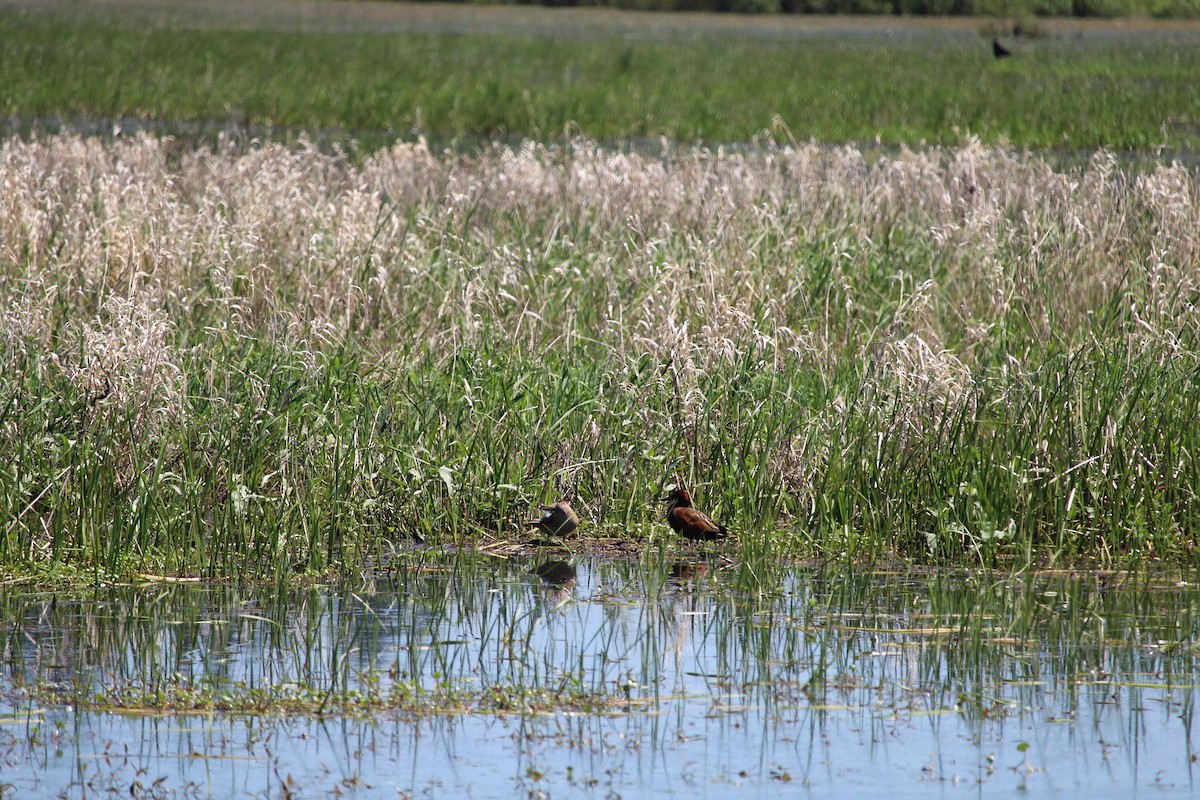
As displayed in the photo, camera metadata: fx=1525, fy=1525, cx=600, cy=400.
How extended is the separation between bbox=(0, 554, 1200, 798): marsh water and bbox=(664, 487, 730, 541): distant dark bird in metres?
0.45

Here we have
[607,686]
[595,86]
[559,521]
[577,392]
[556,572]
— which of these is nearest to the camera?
[607,686]

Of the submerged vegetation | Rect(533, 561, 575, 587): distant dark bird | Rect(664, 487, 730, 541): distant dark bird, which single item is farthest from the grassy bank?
Rect(533, 561, 575, 587): distant dark bird

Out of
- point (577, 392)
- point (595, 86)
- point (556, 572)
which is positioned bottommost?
point (556, 572)

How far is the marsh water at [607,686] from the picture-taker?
423 centimetres

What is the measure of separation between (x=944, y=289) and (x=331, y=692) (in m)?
6.17

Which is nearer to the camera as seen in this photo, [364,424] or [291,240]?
[364,424]

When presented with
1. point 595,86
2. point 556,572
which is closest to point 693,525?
point 556,572

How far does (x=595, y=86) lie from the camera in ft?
95.6

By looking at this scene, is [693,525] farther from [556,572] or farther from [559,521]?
[556,572]

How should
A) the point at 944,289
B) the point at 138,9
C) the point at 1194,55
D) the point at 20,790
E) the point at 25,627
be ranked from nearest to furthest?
the point at 20,790, the point at 25,627, the point at 944,289, the point at 1194,55, the point at 138,9

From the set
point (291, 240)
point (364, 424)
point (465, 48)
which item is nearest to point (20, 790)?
point (364, 424)

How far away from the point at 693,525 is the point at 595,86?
926 inches

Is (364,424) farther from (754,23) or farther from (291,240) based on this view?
(754,23)

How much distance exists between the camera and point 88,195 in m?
10.7
